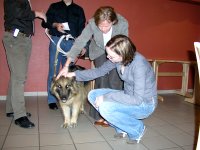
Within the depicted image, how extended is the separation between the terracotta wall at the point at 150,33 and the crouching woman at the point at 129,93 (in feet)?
7.78

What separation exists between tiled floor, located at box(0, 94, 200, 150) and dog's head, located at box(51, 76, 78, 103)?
1.29 ft

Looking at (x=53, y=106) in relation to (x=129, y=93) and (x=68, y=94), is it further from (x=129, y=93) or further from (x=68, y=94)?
(x=129, y=93)

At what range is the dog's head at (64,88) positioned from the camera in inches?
109

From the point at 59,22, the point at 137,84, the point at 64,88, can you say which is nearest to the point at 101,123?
the point at 64,88

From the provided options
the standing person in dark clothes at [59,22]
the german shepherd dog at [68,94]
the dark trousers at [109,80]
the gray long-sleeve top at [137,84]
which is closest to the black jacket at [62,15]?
the standing person in dark clothes at [59,22]

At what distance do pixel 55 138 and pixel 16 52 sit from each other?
108 centimetres

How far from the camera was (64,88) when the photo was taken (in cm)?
278

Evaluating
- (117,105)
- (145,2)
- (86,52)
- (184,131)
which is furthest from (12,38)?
(145,2)

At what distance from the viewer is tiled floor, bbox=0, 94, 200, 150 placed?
234 centimetres

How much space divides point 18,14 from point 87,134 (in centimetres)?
157

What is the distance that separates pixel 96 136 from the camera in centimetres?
261

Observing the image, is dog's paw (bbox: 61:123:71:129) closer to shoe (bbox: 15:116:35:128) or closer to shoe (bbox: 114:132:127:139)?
shoe (bbox: 15:116:35:128)

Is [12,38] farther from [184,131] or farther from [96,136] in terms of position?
[184,131]

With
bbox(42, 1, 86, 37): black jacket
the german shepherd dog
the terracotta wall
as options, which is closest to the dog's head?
the german shepherd dog
